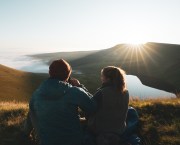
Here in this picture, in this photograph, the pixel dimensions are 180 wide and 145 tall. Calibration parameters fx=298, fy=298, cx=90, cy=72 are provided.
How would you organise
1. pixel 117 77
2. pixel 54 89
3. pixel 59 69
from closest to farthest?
pixel 54 89 → pixel 59 69 → pixel 117 77

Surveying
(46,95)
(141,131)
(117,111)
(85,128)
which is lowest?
(141,131)

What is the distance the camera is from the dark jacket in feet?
24.9

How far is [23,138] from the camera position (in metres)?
9.65

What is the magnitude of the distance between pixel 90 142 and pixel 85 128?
67 cm

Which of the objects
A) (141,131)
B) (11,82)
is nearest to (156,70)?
(11,82)

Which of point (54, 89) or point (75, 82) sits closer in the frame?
point (54, 89)

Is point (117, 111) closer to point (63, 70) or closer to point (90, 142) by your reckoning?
point (90, 142)

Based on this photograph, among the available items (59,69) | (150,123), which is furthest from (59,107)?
(150,123)

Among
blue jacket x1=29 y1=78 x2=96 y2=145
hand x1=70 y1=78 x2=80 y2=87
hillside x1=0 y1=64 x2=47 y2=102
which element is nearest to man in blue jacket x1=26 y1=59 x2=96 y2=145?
blue jacket x1=29 y1=78 x2=96 y2=145

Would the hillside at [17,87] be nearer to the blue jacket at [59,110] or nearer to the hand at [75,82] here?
the hand at [75,82]

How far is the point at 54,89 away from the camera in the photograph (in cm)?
667

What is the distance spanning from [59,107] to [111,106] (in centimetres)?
152

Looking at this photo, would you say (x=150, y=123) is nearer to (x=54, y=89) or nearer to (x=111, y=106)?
(x=111, y=106)

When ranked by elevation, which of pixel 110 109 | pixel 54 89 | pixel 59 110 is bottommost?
pixel 110 109
